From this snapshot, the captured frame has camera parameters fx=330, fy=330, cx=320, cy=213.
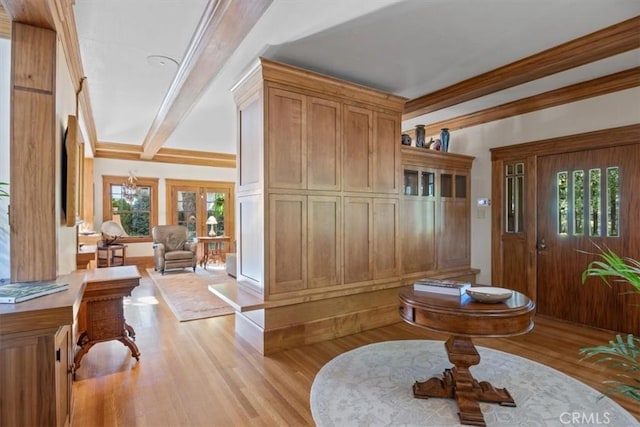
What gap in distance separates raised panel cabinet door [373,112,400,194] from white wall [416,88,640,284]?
167 centimetres

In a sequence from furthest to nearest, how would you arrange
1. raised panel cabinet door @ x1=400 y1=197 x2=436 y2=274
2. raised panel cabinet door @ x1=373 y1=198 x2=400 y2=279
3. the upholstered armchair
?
the upholstered armchair
raised panel cabinet door @ x1=400 y1=197 x2=436 y2=274
raised panel cabinet door @ x1=373 y1=198 x2=400 y2=279

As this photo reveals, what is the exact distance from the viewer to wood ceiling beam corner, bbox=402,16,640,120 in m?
2.69

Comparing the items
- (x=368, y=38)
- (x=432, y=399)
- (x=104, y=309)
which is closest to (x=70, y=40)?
(x=104, y=309)

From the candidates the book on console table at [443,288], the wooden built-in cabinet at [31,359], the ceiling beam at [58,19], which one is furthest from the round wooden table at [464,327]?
the ceiling beam at [58,19]

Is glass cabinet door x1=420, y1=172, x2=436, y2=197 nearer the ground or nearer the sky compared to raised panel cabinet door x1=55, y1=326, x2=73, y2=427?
nearer the sky

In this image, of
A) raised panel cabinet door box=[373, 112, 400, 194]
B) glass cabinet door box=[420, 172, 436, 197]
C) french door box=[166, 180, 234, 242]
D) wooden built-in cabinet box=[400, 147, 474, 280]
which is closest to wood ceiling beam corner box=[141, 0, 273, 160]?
raised panel cabinet door box=[373, 112, 400, 194]

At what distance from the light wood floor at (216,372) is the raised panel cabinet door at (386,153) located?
1638 millimetres

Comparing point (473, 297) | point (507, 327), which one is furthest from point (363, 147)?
point (507, 327)

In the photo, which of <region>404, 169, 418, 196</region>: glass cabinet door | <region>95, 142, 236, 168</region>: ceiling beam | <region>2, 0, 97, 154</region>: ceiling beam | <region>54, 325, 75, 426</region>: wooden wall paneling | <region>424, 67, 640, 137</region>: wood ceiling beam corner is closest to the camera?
<region>54, 325, 75, 426</region>: wooden wall paneling

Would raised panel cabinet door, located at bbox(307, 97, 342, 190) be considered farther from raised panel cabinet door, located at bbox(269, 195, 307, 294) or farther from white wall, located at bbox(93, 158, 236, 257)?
white wall, located at bbox(93, 158, 236, 257)

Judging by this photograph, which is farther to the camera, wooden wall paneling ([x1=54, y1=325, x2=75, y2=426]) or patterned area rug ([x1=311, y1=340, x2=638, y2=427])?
patterned area rug ([x1=311, y1=340, x2=638, y2=427])

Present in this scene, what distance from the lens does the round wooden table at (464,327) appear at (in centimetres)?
197

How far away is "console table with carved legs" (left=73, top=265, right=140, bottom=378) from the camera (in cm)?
266

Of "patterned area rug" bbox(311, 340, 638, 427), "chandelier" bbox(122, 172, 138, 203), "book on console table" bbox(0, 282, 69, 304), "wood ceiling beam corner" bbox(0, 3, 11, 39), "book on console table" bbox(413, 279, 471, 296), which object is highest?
"wood ceiling beam corner" bbox(0, 3, 11, 39)
